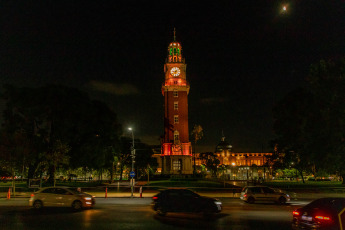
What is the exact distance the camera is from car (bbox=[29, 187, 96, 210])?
835 inches

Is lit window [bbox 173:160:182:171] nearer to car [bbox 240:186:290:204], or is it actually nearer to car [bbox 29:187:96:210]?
car [bbox 240:186:290:204]

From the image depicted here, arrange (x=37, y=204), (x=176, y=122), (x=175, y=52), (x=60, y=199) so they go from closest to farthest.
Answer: (x=60, y=199)
(x=37, y=204)
(x=176, y=122)
(x=175, y=52)

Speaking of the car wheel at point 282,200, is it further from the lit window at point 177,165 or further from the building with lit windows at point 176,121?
the lit window at point 177,165

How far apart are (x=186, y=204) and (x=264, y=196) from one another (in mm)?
11170

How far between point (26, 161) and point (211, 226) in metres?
30.8

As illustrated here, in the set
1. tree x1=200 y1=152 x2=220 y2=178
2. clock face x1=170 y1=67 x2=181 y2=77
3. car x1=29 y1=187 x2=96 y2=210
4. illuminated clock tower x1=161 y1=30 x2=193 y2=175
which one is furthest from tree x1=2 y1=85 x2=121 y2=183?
tree x1=200 y1=152 x2=220 y2=178

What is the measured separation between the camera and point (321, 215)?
10.6 m

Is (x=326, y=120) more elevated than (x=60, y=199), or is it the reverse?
(x=326, y=120)

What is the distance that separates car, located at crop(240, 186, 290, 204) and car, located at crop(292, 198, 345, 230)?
1583 centimetres

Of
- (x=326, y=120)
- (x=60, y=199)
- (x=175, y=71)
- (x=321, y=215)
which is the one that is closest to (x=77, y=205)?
(x=60, y=199)

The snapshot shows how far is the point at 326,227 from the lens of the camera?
406 inches

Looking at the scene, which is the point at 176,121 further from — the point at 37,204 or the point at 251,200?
the point at 37,204

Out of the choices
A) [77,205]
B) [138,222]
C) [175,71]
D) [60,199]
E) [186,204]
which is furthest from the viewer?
[175,71]

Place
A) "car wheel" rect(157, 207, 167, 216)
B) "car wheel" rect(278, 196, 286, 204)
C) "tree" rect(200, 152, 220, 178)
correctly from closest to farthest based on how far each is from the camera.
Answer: "car wheel" rect(157, 207, 167, 216) < "car wheel" rect(278, 196, 286, 204) < "tree" rect(200, 152, 220, 178)
